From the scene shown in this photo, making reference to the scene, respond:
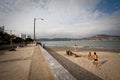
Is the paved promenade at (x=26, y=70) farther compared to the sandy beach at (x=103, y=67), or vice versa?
the sandy beach at (x=103, y=67)

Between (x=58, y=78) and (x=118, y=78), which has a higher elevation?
(x=58, y=78)

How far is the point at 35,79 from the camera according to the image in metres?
4.87

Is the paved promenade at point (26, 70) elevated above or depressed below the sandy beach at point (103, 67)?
above

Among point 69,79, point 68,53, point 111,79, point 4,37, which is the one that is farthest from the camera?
point 4,37

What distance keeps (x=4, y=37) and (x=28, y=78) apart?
69.3 metres

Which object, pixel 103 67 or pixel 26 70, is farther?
pixel 103 67

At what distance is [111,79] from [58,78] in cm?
525

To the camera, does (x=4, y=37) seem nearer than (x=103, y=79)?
No

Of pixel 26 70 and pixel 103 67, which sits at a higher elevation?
pixel 26 70

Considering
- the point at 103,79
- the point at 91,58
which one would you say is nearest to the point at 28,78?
the point at 103,79

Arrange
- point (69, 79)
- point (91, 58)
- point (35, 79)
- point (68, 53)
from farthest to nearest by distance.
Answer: point (68, 53) → point (91, 58) → point (35, 79) → point (69, 79)

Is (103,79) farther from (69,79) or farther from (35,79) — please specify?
(69,79)

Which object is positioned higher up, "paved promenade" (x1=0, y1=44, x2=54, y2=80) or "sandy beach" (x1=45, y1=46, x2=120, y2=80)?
"paved promenade" (x1=0, y1=44, x2=54, y2=80)

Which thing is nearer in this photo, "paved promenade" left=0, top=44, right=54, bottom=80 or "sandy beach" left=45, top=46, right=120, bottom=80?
"paved promenade" left=0, top=44, right=54, bottom=80
